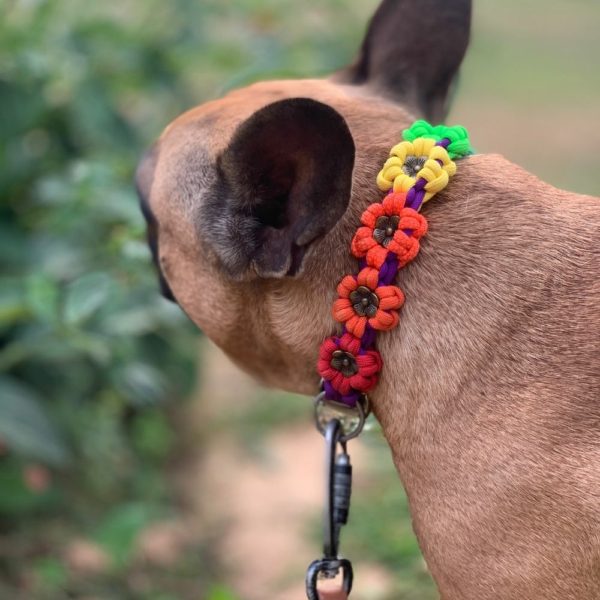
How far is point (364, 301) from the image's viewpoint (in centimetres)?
145

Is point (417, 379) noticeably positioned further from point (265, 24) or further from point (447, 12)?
point (265, 24)

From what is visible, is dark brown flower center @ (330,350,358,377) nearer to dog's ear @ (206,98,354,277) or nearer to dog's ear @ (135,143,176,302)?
dog's ear @ (206,98,354,277)

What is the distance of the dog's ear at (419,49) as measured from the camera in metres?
1.79

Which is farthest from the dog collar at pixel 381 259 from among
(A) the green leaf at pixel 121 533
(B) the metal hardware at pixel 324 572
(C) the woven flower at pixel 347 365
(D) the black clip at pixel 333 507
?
(A) the green leaf at pixel 121 533

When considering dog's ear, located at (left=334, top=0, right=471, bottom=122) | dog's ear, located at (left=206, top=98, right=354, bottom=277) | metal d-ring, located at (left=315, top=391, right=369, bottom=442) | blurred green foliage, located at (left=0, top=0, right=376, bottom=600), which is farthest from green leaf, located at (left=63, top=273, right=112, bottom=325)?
dog's ear, located at (left=334, top=0, right=471, bottom=122)

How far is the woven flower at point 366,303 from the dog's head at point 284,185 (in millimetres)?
61

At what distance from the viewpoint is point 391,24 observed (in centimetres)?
184

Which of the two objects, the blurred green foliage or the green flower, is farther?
the blurred green foliage

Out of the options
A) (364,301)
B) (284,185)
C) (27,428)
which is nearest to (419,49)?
(284,185)

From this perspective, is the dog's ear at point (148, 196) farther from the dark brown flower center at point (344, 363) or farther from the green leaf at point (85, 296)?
the dark brown flower center at point (344, 363)

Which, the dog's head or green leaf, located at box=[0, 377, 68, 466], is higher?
the dog's head

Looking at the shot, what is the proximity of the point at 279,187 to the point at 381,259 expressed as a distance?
219 mm

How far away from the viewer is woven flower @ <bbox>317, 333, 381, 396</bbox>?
57.1 inches

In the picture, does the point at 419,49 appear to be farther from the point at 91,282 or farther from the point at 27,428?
the point at 27,428
